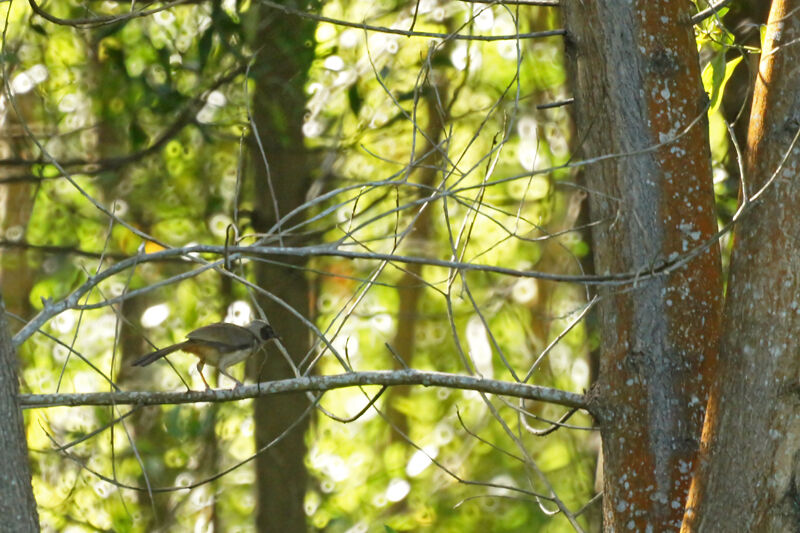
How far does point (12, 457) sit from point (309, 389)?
67 cm

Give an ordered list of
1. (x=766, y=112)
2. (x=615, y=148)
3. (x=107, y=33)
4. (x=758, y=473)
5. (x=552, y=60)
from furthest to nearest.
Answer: (x=552, y=60) → (x=107, y=33) → (x=615, y=148) → (x=766, y=112) → (x=758, y=473)

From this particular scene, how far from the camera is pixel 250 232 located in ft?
17.0

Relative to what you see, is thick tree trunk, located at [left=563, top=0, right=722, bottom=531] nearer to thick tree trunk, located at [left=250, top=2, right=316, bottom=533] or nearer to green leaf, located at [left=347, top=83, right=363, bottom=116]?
green leaf, located at [left=347, top=83, right=363, bottom=116]

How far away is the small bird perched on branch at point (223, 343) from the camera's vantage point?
3.41 m

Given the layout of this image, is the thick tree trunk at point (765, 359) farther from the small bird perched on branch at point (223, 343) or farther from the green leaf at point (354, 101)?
the green leaf at point (354, 101)

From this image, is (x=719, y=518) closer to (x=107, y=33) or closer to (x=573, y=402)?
(x=573, y=402)

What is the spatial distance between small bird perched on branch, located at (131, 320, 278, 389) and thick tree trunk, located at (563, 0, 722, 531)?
148cm

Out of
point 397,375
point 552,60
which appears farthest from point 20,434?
point 552,60

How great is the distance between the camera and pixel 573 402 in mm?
2285

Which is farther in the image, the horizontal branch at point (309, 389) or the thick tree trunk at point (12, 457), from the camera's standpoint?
the horizontal branch at point (309, 389)

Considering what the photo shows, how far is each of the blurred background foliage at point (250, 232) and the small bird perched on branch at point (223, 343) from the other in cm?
143

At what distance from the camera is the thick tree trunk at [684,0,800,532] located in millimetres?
2074

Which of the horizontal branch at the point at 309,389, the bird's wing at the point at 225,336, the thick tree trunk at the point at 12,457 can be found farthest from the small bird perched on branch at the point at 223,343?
the thick tree trunk at the point at 12,457

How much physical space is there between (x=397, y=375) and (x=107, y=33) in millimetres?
2959
